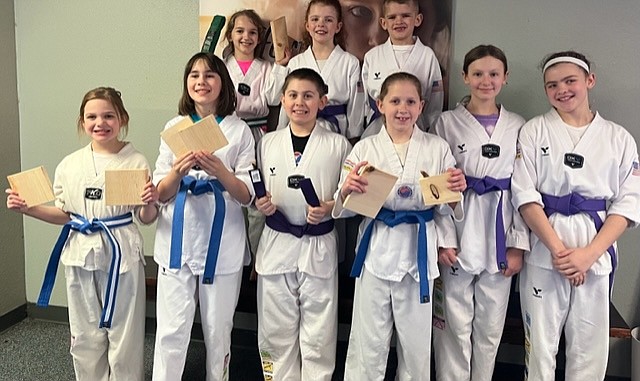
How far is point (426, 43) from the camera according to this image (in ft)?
10.7

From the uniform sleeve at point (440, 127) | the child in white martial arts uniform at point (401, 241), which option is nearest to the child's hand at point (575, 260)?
the child in white martial arts uniform at point (401, 241)

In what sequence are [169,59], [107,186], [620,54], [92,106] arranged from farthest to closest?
[169,59], [620,54], [92,106], [107,186]

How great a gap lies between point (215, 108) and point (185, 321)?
1.03 m

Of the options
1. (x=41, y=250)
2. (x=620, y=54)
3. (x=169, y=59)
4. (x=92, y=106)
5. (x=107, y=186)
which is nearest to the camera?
(x=107, y=186)

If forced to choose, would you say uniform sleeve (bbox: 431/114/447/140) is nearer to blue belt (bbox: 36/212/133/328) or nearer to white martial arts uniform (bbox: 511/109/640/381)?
white martial arts uniform (bbox: 511/109/640/381)

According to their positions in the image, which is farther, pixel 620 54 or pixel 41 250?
pixel 41 250

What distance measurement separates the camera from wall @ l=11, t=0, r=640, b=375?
10.2ft

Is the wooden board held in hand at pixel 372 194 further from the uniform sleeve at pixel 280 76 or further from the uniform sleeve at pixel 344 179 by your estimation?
the uniform sleeve at pixel 280 76

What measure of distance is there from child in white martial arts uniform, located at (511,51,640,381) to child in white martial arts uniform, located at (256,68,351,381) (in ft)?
3.01

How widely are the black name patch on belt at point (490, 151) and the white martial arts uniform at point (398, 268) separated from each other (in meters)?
0.18

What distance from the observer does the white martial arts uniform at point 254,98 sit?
10.7 ft

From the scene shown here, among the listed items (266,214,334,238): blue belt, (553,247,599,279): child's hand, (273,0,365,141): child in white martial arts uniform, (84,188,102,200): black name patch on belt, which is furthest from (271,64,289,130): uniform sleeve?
(553,247,599,279): child's hand

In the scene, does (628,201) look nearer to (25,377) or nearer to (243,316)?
(243,316)

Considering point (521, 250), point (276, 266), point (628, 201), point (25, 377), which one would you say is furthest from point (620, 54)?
point (25, 377)
